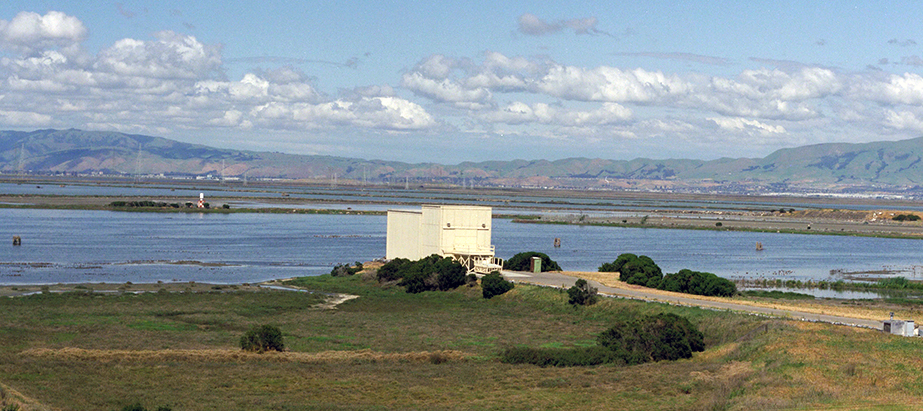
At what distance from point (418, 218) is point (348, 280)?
5159 millimetres

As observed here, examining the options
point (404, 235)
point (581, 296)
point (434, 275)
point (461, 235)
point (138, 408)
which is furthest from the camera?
point (404, 235)

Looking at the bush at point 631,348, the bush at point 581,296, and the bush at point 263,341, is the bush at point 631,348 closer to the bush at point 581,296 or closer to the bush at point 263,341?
the bush at point 263,341

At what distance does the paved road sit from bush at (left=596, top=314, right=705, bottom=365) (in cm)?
507

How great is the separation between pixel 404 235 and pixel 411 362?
23679 millimetres

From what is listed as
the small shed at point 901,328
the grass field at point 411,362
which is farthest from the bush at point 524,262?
the small shed at point 901,328

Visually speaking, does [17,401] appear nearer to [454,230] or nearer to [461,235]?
[454,230]

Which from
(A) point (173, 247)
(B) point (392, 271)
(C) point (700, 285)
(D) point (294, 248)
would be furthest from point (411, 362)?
(A) point (173, 247)

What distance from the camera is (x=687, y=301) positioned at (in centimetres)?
3722

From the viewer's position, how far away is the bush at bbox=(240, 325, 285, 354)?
27875 mm

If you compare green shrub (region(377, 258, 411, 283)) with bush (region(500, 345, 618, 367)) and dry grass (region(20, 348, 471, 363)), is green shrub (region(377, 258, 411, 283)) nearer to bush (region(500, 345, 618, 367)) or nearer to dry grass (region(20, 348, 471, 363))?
dry grass (region(20, 348, 471, 363))

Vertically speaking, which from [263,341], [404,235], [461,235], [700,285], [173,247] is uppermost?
[461,235]

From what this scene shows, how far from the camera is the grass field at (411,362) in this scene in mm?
21000

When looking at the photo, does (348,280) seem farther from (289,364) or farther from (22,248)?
(22,248)

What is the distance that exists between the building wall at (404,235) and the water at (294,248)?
6.93 meters
